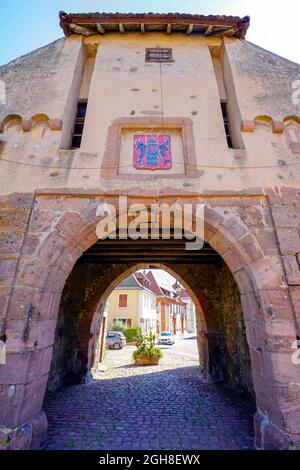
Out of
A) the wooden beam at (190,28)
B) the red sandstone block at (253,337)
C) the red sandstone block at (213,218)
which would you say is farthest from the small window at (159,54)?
the red sandstone block at (253,337)

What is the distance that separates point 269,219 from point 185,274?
4545mm

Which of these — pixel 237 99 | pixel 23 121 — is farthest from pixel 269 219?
pixel 23 121

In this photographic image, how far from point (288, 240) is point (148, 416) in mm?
3771

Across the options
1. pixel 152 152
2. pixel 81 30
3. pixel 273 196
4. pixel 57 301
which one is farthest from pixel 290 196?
pixel 81 30

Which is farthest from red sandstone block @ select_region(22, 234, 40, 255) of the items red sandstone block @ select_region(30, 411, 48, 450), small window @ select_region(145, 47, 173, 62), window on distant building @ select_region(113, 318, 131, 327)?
window on distant building @ select_region(113, 318, 131, 327)

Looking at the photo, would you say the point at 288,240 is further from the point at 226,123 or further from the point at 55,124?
the point at 55,124

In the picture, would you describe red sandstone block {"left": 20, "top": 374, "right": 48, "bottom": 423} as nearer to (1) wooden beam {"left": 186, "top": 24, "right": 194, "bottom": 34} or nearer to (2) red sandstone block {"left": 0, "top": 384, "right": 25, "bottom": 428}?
(2) red sandstone block {"left": 0, "top": 384, "right": 25, "bottom": 428}

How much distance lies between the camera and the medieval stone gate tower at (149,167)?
2961mm

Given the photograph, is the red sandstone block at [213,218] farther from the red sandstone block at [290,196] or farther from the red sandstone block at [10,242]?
the red sandstone block at [10,242]

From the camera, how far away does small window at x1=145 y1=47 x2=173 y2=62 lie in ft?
17.4

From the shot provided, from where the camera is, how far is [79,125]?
4.97 metres

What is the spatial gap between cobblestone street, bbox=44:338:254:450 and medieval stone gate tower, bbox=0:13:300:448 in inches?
24.3
